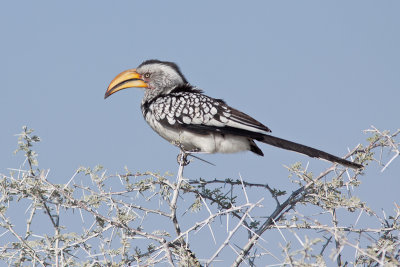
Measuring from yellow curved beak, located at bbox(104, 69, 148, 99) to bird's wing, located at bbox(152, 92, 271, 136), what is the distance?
64cm

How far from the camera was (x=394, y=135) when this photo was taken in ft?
12.2

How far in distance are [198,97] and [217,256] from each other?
257cm

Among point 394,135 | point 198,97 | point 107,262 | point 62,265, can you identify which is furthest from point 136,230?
point 198,97

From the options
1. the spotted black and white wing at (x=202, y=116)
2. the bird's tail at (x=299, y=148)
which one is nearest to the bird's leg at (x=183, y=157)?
the spotted black and white wing at (x=202, y=116)

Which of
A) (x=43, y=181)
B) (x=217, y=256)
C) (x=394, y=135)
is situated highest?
(x=43, y=181)

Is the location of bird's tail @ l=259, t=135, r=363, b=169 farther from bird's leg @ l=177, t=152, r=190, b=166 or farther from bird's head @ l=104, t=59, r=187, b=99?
bird's head @ l=104, t=59, r=187, b=99

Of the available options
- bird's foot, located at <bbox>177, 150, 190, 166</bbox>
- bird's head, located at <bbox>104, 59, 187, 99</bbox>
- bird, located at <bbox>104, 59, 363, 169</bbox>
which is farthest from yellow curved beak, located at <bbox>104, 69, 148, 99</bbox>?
bird's foot, located at <bbox>177, 150, 190, 166</bbox>

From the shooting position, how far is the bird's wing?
494 cm

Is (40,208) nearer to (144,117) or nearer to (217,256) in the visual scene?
(217,256)

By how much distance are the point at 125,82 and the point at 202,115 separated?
1.33m

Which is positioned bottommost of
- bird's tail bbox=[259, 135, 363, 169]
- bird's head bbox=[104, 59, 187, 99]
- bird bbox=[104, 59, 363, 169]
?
bird's tail bbox=[259, 135, 363, 169]

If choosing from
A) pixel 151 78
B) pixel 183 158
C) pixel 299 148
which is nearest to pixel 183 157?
pixel 183 158

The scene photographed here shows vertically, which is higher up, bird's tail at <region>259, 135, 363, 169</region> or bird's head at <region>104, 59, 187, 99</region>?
bird's head at <region>104, 59, 187, 99</region>

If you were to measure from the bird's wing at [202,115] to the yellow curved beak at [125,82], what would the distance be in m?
0.64
